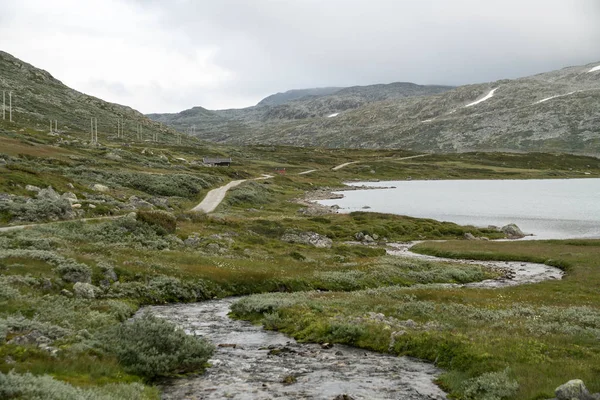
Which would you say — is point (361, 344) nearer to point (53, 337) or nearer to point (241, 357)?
point (241, 357)

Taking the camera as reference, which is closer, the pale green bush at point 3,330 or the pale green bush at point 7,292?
the pale green bush at point 3,330

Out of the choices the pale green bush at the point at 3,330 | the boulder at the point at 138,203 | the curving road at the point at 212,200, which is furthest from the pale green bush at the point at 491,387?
the curving road at the point at 212,200

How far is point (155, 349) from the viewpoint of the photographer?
17.6 metres

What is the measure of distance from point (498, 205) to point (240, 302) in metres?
115

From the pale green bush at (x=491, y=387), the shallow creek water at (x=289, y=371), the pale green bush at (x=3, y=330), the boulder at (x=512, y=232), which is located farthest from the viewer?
the boulder at (x=512, y=232)

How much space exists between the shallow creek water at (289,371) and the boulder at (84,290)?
16.3 ft

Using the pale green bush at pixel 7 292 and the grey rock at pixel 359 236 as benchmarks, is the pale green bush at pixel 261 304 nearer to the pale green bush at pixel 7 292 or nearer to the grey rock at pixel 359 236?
the pale green bush at pixel 7 292

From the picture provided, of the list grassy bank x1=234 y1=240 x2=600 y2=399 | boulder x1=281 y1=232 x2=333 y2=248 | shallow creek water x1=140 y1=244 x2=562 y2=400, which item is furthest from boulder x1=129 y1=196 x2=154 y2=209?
shallow creek water x1=140 y1=244 x2=562 y2=400

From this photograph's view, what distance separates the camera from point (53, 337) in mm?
17922

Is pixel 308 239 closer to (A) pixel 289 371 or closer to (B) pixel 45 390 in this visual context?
Result: (A) pixel 289 371

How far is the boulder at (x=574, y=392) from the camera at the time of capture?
44.0 ft

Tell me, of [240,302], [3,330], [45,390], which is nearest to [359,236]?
[240,302]

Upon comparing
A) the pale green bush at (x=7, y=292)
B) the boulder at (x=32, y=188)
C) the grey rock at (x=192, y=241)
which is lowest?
the grey rock at (x=192, y=241)

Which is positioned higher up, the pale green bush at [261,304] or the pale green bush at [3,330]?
the pale green bush at [3,330]
